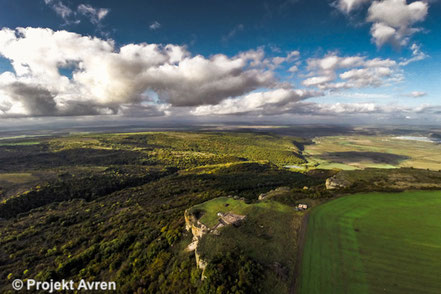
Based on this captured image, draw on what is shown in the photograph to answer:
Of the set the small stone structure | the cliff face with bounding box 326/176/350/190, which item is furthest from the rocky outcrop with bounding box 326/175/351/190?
the small stone structure

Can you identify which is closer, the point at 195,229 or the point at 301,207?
the point at 195,229

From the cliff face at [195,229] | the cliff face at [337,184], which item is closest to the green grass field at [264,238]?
the cliff face at [195,229]

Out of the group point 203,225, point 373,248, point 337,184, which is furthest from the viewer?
point 337,184

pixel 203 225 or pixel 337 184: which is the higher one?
pixel 203 225

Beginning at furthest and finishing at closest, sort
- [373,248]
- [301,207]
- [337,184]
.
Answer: [337,184] < [301,207] < [373,248]

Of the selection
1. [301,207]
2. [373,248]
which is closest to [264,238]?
[301,207]

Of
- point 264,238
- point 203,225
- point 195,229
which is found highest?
point 264,238

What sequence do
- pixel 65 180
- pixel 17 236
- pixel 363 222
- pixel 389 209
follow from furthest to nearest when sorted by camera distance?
pixel 65 180 < pixel 17 236 < pixel 389 209 < pixel 363 222

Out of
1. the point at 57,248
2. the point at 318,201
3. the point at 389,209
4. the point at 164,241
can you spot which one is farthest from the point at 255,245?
the point at 57,248

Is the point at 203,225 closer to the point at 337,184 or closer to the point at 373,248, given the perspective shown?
the point at 373,248

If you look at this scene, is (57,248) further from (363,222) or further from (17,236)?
(363,222)
